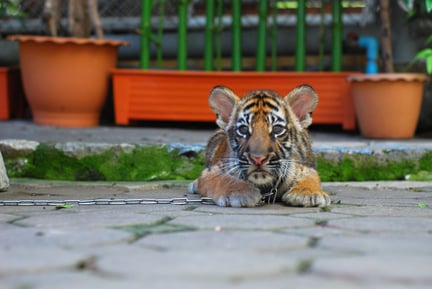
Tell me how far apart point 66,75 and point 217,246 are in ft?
16.6

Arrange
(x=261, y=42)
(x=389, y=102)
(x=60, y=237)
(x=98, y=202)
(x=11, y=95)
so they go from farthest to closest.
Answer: (x=11, y=95) < (x=261, y=42) < (x=389, y=102) < (x=98, y=202) < (x=60, y=237)

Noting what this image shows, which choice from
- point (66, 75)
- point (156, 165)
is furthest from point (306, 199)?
point (66, 75)

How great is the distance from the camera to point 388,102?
22.4ft

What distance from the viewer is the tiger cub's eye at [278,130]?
409 cm

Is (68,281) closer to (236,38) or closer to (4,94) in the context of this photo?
(236,38)

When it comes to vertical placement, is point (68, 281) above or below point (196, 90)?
below

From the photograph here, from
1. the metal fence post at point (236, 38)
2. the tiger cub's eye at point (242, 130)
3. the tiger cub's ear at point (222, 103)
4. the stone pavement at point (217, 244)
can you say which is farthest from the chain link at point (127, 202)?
the metal fence post at point (236, 38)

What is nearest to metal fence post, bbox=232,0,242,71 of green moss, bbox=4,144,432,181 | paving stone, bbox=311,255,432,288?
green moss, bbox=4,144,432,181

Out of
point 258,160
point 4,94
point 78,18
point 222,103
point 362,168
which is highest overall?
point 78,18

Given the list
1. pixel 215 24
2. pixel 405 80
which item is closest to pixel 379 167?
pixel 405 80

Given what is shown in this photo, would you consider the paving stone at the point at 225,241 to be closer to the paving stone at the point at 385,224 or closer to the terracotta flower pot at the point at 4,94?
the paving stone at the point at 385,224

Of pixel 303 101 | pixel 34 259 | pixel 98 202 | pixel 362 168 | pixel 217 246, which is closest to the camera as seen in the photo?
pixel 34 259

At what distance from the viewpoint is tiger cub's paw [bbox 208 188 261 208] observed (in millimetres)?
3951

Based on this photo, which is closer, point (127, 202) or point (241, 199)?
A: point (241, 199)
